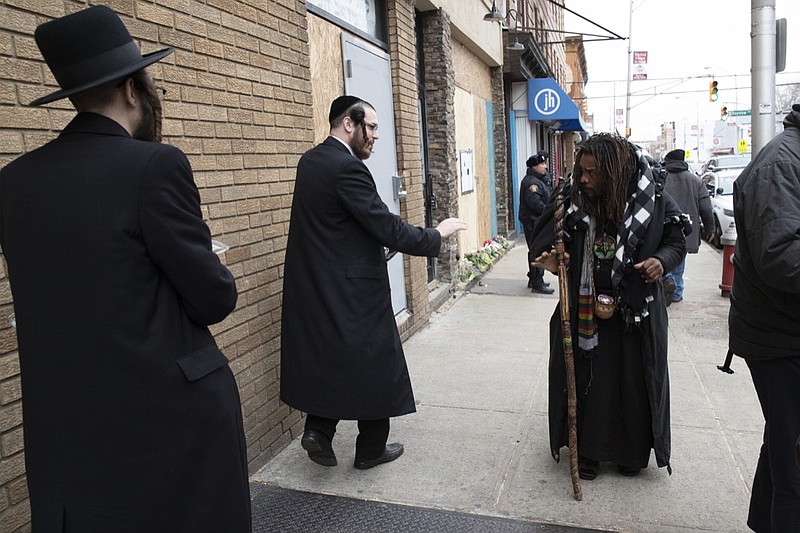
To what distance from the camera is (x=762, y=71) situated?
6270 mm

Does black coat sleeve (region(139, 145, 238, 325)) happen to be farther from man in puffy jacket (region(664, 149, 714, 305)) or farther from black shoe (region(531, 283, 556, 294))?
black shoe (region(531, 283, 556, 294))

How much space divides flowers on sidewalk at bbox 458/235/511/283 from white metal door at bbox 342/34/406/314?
296 cm

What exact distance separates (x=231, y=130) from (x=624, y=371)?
2.48 m

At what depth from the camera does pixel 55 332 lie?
169cm

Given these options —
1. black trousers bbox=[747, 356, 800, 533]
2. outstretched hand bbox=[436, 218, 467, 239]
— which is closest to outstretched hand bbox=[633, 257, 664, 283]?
black trousers bbox=[747, 356, 800, 533]

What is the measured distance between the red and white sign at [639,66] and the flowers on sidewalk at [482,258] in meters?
29.5

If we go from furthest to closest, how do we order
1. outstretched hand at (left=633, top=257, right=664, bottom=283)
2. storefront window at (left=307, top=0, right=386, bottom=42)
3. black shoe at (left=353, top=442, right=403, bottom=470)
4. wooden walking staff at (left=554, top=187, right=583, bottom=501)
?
storefront window at (left=307, top=0, right=386, bottom=42) → black shoe at (left=353, top=442, right=403, bottom=470) → wooden walking staff at (left=554, top=187, right=583, bottom=501) → outstretched hand at (left=633, top=257, right=664, bottom=283)

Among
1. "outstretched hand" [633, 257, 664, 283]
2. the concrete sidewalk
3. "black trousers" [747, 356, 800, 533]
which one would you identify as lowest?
the concrete sidewalk

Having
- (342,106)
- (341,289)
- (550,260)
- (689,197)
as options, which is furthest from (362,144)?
(689,197)

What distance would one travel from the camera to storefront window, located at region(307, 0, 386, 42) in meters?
5.33

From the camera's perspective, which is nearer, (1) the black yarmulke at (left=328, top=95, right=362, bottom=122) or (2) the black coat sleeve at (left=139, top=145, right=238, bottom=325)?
(2) the black coat sleeve at (left=139, top=145, right=238, bottom=325)

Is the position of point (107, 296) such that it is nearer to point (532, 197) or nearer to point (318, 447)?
point (318, 447)

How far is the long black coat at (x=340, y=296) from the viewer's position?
11.3ft

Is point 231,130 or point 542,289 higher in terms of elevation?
point 231,130
